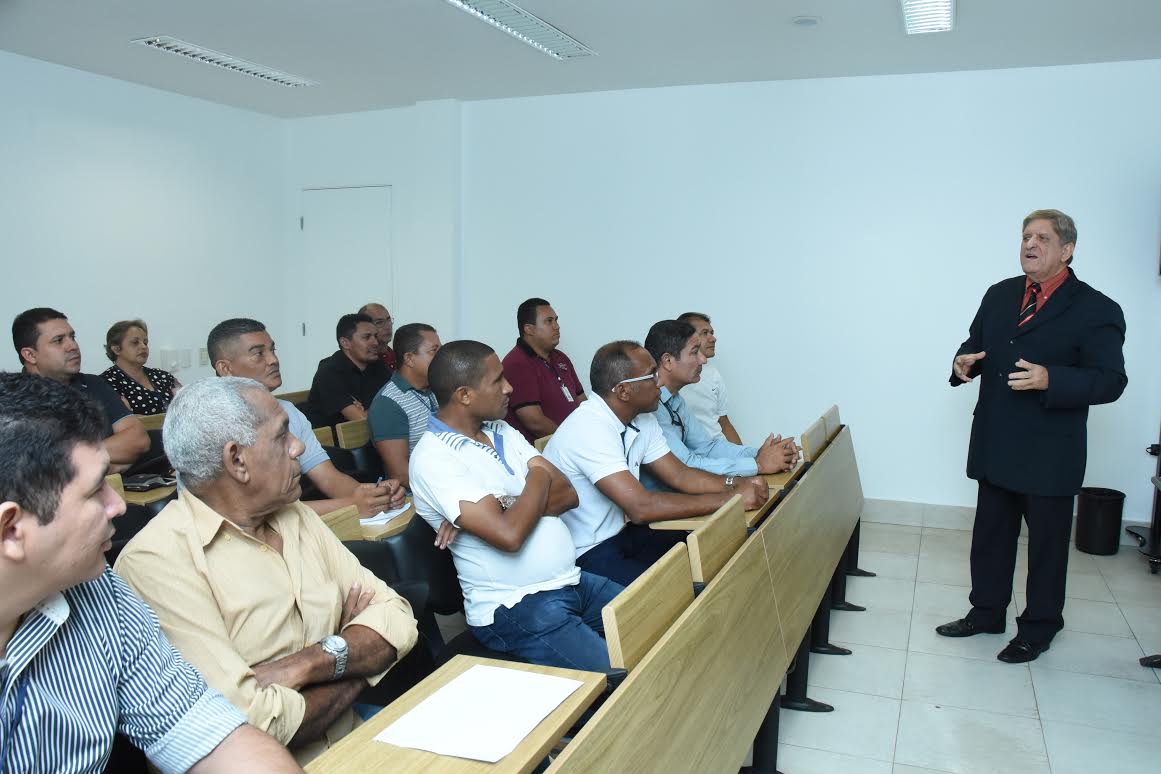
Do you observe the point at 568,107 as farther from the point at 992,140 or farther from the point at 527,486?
the point at 527,486

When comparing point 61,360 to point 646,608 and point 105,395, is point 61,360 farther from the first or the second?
point 646,608

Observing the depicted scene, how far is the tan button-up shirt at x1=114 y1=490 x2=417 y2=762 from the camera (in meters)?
1.57

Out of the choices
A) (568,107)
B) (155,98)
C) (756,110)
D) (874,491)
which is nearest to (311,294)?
(155,98)

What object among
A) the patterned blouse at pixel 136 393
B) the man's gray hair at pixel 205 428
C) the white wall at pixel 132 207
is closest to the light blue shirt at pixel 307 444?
the man's gray hair at pixel 205 428

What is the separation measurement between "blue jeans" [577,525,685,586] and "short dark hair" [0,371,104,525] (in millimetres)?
2060

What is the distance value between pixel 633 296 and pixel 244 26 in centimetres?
300

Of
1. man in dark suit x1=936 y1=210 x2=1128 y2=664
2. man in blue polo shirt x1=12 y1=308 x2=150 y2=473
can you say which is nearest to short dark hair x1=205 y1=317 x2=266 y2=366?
man in blue polo shirt x1=12 y1=308 x2=150 y2=473

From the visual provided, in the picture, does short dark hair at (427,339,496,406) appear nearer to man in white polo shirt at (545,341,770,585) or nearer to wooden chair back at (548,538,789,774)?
man in white polo shirt at (545,341,770,585)

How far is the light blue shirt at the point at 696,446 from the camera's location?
156 inches

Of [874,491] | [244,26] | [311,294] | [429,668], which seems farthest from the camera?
[311,294]

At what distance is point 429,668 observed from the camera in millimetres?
2178

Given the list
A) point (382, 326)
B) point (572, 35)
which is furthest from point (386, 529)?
point (382, 326)

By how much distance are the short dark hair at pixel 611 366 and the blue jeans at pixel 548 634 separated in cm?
97

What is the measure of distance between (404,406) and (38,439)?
2.74 meters
